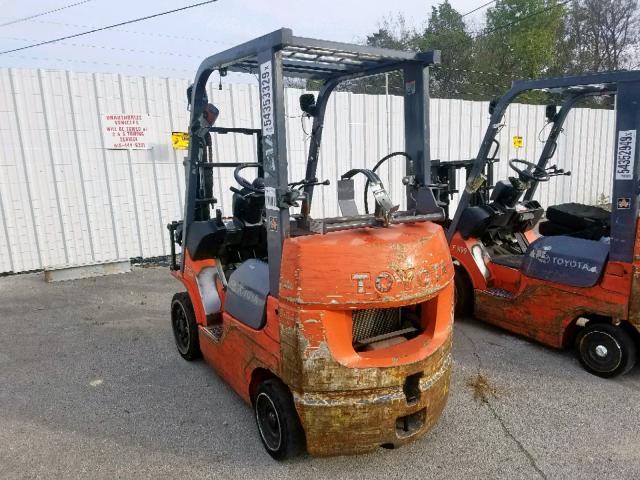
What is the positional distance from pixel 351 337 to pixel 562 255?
2540mm

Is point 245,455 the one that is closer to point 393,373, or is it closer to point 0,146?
point 393,373

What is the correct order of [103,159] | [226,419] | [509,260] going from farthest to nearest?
[103,159], [509,260], [226,419]

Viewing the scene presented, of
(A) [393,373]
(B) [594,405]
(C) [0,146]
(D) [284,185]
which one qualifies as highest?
(C) [0,146]

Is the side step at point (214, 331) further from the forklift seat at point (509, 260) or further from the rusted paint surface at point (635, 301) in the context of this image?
the rusted paint surface at point (635, 301)

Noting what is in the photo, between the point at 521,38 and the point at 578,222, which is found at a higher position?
the point at 521,38

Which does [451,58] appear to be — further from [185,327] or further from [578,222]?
[185,327]

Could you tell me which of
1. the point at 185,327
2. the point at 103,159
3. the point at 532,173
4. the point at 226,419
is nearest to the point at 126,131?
the point at 103,159

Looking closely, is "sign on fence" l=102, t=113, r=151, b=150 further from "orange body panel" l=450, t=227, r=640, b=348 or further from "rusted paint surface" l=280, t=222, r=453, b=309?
"rusted paint surface" l=280, t=222, r=453, b=309

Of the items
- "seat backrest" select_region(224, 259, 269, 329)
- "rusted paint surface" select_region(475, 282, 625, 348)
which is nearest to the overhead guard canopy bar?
"seat backrest" select_region(224, 259, 269, 329)

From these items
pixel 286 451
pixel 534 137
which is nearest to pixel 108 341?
pixel 286 451

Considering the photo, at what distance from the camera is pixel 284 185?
8.57 ft

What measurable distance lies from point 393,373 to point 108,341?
11.5 ft

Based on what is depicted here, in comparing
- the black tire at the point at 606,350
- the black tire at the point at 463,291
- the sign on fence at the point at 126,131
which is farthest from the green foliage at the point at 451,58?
the black tire at the point at 606,350

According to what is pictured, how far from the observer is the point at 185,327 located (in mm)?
4328
